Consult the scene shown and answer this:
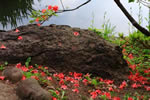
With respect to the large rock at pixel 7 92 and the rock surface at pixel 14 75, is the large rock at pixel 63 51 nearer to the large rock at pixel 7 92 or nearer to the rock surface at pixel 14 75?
the rock surface at pixel 14 75

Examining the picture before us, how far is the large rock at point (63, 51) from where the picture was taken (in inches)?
172

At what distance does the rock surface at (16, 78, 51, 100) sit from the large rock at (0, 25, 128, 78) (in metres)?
1.45

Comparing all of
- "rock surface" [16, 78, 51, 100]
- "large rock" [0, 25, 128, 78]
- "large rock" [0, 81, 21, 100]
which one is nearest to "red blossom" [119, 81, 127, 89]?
"large rock" [0, 25, 128, 78]

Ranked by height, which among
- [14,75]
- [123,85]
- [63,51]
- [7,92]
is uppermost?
[63,51]

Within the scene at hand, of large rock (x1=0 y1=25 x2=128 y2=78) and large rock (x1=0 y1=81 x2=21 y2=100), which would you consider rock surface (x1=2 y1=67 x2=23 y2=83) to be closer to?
large rock (x1=0 y1=81 x2=21 y2=100)

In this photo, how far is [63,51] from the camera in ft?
14.5

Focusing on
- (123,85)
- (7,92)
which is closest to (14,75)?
(7,92)

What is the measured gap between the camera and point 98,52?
15.0ft

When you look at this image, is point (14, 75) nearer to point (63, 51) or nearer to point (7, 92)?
point (7, 92)

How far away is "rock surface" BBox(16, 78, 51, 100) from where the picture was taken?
2.85 metres

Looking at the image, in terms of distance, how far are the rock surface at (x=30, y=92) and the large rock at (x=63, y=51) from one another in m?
1.45

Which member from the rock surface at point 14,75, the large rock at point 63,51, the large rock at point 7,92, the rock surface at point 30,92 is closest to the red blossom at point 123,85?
the large rock at point 63,51

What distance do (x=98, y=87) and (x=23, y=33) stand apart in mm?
2259

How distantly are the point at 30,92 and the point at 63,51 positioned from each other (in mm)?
1733
